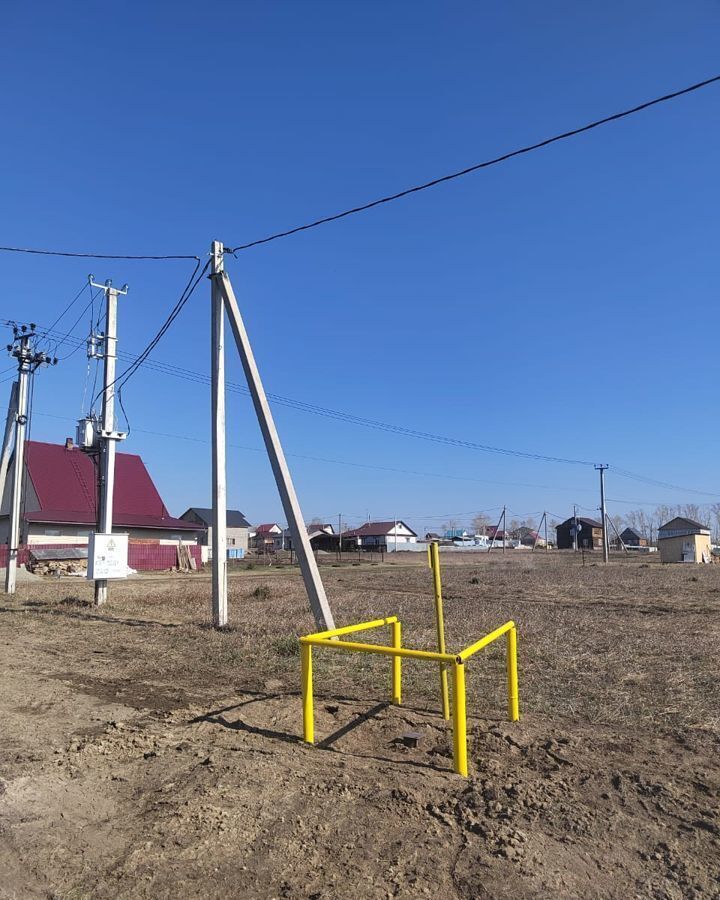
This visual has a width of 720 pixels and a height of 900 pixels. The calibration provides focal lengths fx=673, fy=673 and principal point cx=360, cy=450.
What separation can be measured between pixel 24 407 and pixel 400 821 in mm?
19778

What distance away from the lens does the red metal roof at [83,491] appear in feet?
120

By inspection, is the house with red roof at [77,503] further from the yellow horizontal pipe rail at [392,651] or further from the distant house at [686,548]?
the distant house at [686,548]

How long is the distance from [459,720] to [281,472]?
6.88 metres

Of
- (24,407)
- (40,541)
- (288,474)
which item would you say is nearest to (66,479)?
(40,541)

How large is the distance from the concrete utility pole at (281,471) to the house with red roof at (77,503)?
2607 centimetres

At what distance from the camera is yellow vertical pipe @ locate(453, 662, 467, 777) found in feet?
14.4

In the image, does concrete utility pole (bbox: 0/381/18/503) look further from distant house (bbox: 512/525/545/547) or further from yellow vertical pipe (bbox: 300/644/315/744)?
distant house (bbox: 512/525/545/547)

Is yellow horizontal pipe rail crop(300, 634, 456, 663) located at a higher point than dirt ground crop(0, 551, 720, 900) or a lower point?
higher

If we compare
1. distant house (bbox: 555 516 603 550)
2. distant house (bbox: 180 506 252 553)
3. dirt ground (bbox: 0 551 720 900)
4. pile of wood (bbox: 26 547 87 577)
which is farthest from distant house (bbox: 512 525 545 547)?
dirt ground (bbox: 0 551 720 900)

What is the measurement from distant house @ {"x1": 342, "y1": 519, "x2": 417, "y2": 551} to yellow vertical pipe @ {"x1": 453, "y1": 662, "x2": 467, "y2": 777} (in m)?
94.3

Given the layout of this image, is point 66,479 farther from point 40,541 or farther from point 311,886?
point 311,886

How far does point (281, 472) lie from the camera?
10.9m

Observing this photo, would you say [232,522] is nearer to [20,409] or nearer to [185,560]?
[185,560]

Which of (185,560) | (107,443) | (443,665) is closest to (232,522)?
(185,560)
